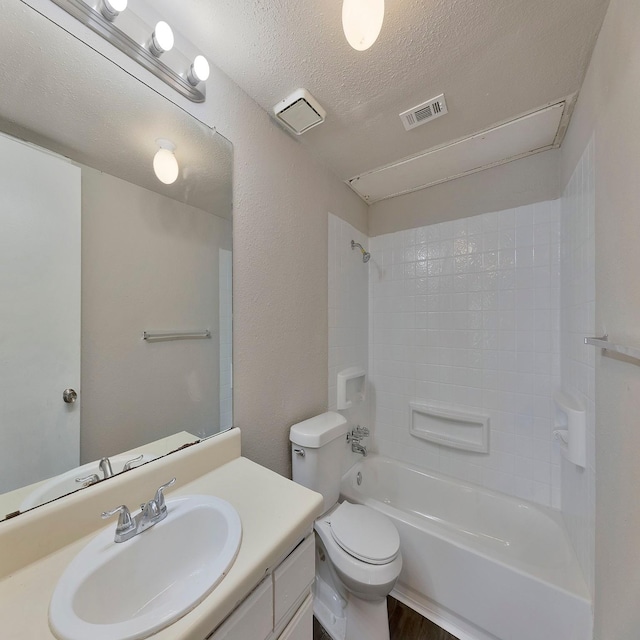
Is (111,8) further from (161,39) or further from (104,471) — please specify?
(104,471)

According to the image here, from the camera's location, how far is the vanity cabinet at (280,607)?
0.56 m

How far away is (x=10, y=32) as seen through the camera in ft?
2.04

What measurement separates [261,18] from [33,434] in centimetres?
139

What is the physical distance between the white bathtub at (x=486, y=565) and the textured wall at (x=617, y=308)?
6.2 inches

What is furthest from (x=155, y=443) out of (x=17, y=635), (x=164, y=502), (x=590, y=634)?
(x=590, y=634)

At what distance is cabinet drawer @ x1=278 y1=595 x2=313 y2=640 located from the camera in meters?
0.69

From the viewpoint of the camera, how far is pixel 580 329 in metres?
1.14

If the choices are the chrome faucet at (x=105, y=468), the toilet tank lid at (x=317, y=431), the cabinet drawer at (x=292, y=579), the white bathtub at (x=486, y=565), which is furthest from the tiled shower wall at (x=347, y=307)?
the chrome faucet at (x=105, y=468)

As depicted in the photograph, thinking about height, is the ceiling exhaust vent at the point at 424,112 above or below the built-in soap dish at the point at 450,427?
above

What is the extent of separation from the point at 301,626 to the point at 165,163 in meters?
1.50

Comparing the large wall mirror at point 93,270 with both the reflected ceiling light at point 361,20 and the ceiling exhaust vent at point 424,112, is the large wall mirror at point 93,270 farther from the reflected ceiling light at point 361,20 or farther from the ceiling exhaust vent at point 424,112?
the ceiling exhaust vent at point 424,112

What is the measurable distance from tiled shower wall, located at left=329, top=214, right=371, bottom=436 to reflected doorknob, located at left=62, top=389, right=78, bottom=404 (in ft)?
3.89

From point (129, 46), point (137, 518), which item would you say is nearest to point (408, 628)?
point (137, 518)

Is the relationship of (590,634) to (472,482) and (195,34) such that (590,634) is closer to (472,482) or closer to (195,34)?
(472,482)
